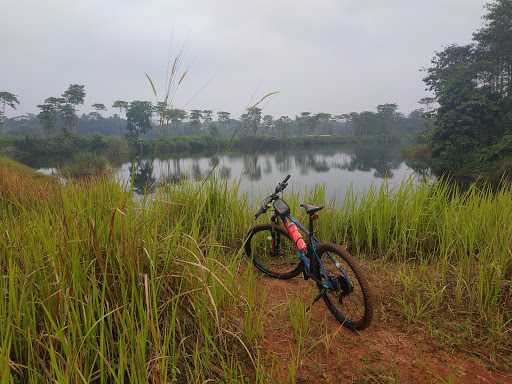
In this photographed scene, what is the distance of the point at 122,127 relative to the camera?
3506 inches

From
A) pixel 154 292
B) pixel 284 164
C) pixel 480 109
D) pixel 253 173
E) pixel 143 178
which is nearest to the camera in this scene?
pixel 154 292

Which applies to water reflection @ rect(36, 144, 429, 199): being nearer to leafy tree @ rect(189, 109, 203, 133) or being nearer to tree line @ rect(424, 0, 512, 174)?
tree line @ rect(424, 0, 512, 174)

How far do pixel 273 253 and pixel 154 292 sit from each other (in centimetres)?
206

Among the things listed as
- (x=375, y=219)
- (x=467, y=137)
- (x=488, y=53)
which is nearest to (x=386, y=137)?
(x=488, y=53)

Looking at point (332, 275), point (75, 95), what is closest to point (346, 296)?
point (332, 275)


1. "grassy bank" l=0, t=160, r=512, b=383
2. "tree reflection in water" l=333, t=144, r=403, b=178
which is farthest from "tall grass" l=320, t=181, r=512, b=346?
"tree reflection in water" l=333, t=144, r=403, b=178

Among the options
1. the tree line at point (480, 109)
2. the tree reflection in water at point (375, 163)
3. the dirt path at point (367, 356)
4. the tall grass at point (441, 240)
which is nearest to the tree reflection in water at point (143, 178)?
the dirt path at point (367, 356)

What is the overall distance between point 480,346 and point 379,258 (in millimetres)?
1446

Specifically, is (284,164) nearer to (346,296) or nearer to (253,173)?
(253,173)

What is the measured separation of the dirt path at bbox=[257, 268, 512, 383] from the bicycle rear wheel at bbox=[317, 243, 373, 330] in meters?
0.09

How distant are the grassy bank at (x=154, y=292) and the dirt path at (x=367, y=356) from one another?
0.54ft

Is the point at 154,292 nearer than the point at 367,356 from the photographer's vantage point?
Yes

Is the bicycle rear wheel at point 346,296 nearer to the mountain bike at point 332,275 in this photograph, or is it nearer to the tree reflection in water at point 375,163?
the mountain bike at point 332,275

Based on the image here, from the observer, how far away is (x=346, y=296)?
2326 mm
